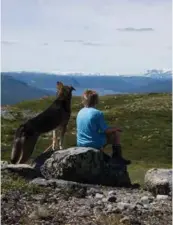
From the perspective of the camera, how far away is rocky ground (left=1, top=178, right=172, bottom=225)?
1150 cm

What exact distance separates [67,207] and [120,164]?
4787 mm

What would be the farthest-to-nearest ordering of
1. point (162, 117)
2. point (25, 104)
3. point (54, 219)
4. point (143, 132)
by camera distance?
point (25, 104), point (162, 117), point (143, 132), point (54, 219)

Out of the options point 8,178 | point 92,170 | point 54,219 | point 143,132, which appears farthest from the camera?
point 143,132

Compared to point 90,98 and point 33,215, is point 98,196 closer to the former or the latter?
point 33,215

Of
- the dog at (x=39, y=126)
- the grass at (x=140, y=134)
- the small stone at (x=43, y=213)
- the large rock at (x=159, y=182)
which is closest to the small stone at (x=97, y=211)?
the small stone at (x=43, y=213)

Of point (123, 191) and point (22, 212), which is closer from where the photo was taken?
point (22, 212)

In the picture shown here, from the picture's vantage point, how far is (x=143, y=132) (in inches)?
2443

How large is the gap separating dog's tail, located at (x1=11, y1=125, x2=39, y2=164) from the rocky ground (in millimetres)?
3208

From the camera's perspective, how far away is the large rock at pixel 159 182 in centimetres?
1549

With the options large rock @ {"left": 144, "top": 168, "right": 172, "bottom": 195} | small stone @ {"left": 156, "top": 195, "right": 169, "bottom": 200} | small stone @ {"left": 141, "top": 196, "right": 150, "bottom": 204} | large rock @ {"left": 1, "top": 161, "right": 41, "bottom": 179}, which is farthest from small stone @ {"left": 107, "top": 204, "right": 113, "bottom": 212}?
large rock @ {"left": 1, "top": 161, "right": 41, "bottom": 179}

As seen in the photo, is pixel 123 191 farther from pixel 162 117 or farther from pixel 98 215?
pixel 162 117

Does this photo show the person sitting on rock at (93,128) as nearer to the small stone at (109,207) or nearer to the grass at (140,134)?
the small stone at (109,207)

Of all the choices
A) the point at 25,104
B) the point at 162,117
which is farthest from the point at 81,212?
the point at 25,104

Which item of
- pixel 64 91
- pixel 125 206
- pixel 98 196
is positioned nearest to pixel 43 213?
pixel 125 206
